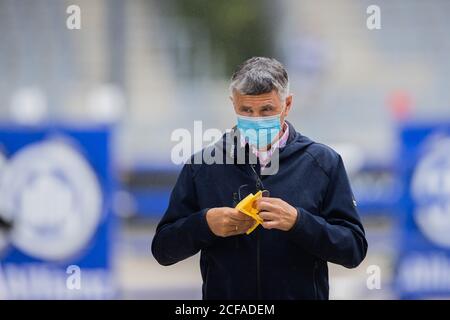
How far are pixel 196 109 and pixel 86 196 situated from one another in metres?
2.75

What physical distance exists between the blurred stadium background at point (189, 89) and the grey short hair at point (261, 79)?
2105 millimetres

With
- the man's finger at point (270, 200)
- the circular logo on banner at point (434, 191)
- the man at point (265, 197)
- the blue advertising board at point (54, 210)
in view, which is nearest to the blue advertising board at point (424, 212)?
the circular logo on banner at point (434, 191)

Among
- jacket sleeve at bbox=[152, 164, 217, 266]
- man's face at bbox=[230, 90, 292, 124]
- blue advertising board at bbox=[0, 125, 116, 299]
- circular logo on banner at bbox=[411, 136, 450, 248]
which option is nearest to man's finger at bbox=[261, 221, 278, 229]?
jacket sleeve at bbox=[152, 164, 217, 266]

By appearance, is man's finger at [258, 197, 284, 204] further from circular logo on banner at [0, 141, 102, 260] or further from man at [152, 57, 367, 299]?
circular logo on banner at [0, 141, 102, 260]

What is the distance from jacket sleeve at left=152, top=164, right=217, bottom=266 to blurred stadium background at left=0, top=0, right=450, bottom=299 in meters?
1.93

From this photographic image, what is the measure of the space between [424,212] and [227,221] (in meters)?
2.41

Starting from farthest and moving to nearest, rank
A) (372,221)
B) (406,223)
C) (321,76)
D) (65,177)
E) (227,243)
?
(321,76) → (372,221) → (406,223) → (65,177) → (227,243)

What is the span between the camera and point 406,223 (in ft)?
12.9

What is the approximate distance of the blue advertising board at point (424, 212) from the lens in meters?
3.84

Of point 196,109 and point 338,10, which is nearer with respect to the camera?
point 338,10

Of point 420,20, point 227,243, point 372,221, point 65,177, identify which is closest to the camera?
point 227,243

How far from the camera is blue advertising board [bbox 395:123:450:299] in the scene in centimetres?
384
